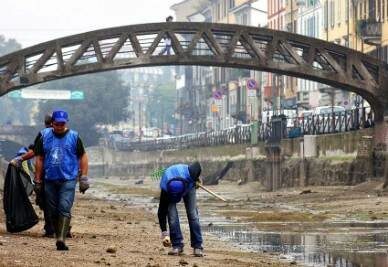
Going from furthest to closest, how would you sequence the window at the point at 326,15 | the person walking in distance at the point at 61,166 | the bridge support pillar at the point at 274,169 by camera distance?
the window at the point at 326,15
the bridge support pillar at the point at 274,169
the person walking in distance at the point at 61,166

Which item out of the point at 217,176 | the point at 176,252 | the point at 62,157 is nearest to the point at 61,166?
the point at 62,157

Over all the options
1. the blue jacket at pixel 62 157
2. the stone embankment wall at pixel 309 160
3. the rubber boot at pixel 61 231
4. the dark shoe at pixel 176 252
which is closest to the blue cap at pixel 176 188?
the dark shoe at pixel 176 252

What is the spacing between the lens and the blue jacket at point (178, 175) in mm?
16938

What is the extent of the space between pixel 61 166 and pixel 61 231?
0.85 meters

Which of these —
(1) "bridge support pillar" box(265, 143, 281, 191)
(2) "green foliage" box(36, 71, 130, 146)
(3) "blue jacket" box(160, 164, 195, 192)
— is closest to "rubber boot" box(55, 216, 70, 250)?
(3) "blue jacket" box(160, 164, 195, 192)

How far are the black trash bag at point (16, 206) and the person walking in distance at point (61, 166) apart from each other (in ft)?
7.23

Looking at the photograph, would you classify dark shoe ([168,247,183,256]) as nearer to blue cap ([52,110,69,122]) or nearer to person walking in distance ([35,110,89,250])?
person walking in distance ([35,110,89,250])

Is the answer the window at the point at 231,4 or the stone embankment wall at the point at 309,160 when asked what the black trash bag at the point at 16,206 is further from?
the window at the point at 231,4

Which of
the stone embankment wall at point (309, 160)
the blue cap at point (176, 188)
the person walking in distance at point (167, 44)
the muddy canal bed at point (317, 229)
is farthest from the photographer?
the person walking in distance at point (167, 44)

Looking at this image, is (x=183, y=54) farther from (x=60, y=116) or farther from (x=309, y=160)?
(x=60, y=116)

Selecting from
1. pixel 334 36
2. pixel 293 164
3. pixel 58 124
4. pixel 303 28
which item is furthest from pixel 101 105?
pixel 58 124

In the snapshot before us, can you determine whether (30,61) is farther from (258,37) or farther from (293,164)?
(293,164)

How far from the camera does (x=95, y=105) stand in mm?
168000

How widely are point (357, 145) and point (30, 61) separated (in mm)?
14135
